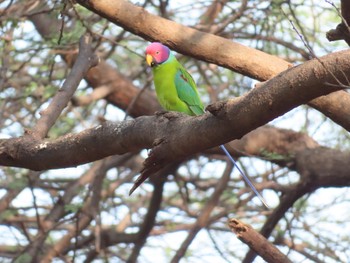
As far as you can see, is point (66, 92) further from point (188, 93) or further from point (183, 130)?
point (183, 130)

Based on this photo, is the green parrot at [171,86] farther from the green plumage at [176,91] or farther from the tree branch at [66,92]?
the tree branch at [66,92]

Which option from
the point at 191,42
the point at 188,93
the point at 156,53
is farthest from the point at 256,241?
the point at 156,53

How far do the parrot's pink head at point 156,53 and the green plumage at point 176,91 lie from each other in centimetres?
3

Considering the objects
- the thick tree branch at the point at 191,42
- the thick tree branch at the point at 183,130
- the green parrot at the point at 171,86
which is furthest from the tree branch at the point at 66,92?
the green parrot at the point at 171,86

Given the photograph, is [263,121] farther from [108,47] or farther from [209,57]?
[108,47]

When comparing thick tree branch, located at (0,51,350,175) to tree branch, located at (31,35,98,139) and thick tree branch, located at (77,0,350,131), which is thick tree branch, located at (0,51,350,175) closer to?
tree branch, located at (31,35,98,139)

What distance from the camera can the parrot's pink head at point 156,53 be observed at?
4.21m

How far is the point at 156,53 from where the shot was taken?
14.0 feet

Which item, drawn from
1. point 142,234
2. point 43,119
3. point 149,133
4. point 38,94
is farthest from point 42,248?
point 149,133

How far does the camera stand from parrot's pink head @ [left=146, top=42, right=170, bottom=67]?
13.8 feet

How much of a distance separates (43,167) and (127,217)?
293 centimetres

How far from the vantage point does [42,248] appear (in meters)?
5.33

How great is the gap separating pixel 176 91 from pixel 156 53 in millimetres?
224

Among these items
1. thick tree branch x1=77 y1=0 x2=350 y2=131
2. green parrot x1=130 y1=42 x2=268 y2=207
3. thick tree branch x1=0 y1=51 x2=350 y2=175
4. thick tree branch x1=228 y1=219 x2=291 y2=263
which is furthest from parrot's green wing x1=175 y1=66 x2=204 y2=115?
thick tree branch x1=0 y1=51 x2=350 y2=175
